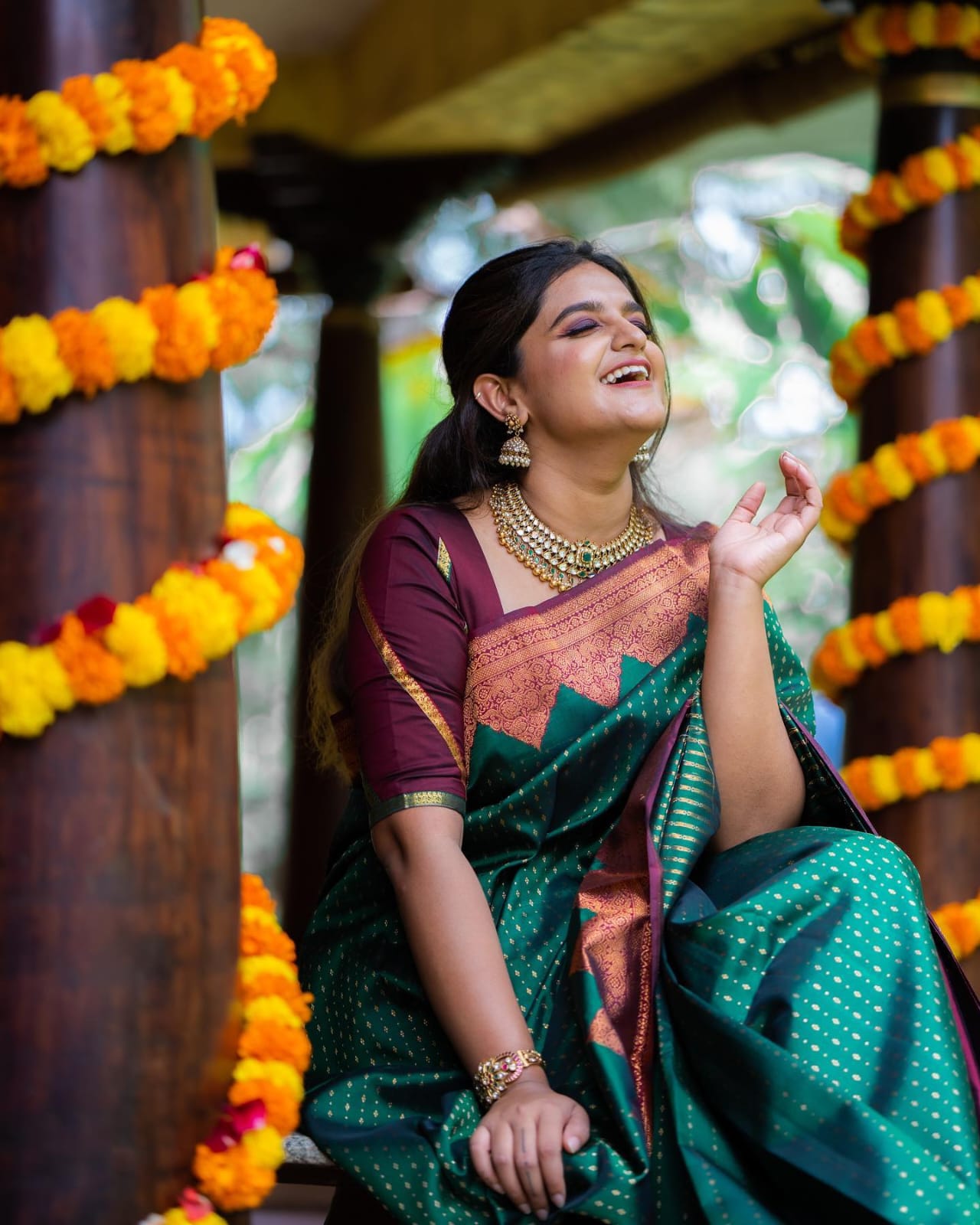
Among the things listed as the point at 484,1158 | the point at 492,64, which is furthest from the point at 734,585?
the point at 492,64

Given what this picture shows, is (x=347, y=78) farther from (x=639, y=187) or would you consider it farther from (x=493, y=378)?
(x=639, y=187)

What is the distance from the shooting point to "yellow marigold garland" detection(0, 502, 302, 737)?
5.03ft

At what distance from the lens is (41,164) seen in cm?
157

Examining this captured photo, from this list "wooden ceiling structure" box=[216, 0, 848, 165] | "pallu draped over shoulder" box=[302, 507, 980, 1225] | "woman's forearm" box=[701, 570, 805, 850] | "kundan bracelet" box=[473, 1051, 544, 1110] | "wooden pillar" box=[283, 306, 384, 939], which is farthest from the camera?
"wooden pillar" box=[283, 306, 384, 939]

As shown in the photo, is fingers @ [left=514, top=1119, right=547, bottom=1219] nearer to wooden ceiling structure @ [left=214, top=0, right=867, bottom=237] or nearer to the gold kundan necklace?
the gold kundan necklace

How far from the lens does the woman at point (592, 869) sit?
1678 millimetres

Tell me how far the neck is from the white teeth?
0.15 meters

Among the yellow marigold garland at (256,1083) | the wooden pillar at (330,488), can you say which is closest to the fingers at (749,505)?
the yellow marigold garland at (256,1083)

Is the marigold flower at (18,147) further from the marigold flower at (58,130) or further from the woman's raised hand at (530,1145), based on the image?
the woman's raised hand at (530,1145)

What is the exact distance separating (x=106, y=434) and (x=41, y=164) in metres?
0.28

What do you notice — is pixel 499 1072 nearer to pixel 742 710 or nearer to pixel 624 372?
pixel 742 710

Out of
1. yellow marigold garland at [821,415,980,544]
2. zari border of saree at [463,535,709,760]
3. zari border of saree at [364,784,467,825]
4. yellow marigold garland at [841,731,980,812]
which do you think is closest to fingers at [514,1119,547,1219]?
zari border of saree at [364,784,467,825]

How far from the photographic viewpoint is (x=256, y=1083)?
5.57ft

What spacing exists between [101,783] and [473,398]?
1118 mm
